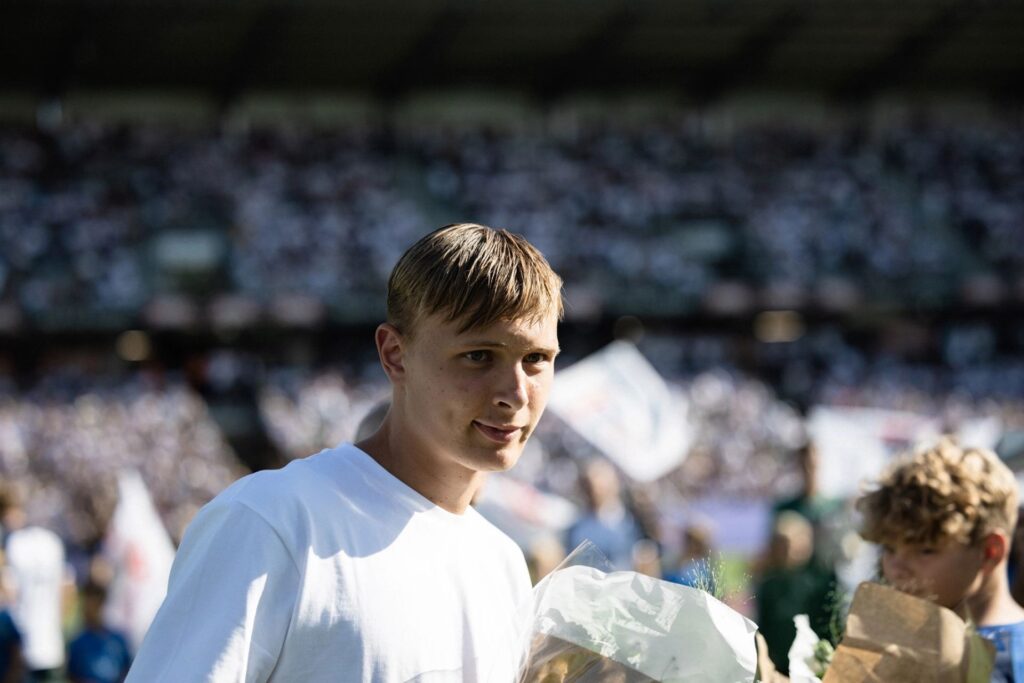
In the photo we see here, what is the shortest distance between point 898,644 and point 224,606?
108 cm

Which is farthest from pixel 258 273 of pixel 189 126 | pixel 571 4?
pixel 571 4

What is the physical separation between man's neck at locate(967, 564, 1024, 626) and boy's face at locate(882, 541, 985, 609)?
1.1 inches

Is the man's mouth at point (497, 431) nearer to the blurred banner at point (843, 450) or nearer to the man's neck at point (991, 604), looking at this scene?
the man's neck at point (991, 604)

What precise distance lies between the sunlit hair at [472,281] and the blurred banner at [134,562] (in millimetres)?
6310

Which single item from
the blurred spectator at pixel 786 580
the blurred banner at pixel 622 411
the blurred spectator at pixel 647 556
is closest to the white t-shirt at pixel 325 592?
the blurred spectator at pixel 786 580

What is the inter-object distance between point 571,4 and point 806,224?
6.35 m

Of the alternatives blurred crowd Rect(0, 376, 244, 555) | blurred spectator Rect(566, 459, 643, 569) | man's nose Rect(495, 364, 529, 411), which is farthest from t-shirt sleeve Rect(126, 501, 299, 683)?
blurred crowd Rect(0, 376, 244, 555)

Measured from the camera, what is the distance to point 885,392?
2408cm

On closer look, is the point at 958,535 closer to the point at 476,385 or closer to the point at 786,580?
the point at 476,385

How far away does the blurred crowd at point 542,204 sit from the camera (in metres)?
24.6

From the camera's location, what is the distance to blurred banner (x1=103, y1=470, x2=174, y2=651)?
815cm

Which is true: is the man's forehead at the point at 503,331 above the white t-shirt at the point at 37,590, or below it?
above

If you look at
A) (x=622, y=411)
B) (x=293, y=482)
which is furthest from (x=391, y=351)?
(x=622, y=411)

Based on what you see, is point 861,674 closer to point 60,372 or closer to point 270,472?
point 270,472
